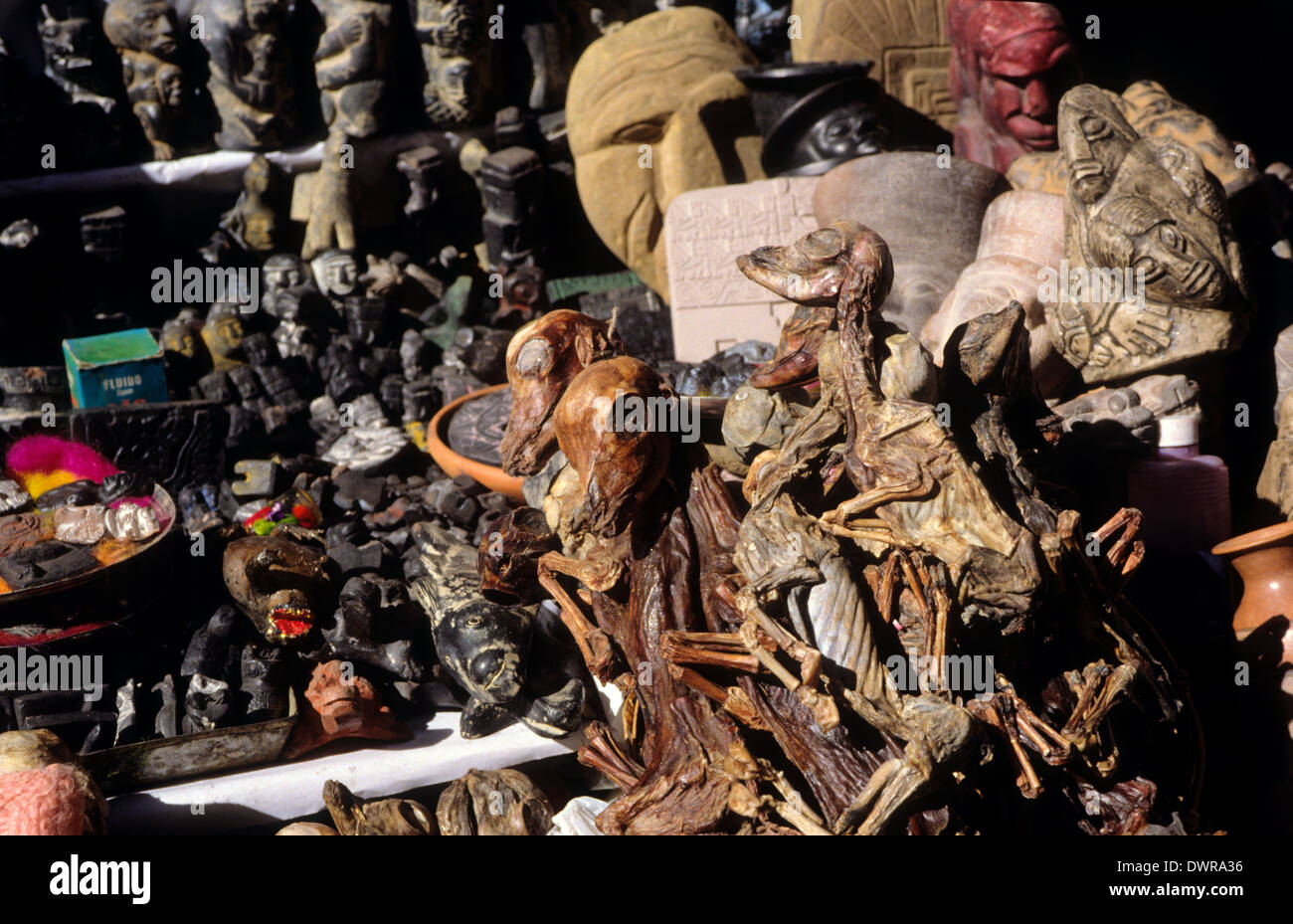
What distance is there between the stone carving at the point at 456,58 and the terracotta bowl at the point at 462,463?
7.19ft

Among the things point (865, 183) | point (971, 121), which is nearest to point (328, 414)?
point (865, 183)

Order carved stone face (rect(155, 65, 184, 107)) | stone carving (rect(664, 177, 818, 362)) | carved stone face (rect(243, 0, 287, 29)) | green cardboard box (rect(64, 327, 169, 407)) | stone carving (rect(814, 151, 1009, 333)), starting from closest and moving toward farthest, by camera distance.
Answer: stone carving (rect(814, 151, 1009, 333)), green cardboard box (rect(64, 327, 169, 407)), stone carving (rect(664, 177, 818, 362)), carved stone face (rect(243, 0, 287, 29)), carved stone face (rect(155, 65, 184, 107))

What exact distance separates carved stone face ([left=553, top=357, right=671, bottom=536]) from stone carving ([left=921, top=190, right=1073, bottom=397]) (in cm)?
157

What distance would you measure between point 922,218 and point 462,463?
189cm

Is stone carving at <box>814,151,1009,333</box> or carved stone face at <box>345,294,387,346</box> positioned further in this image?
carved stone face at <box>345,294,387,346</box>

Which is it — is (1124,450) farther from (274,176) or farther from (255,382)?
(274,176)

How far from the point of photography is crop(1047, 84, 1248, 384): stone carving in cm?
323

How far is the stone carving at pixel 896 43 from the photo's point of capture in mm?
5324

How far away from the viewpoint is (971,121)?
192 inches

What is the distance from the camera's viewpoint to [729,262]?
4719 mm

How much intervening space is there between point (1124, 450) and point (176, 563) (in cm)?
269

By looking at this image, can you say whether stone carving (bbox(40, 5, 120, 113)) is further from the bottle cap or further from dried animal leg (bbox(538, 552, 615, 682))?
the bottle cap

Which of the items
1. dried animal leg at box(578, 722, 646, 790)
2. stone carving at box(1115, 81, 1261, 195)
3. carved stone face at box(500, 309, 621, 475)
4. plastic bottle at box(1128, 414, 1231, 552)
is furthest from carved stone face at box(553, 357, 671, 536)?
stone carving at box(1115, 81, 1261, 195)

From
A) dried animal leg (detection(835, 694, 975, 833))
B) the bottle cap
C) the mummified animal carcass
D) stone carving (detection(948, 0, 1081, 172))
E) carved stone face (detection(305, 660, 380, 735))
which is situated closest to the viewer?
dried animal leg (detection(835, 694, 975, 833))
